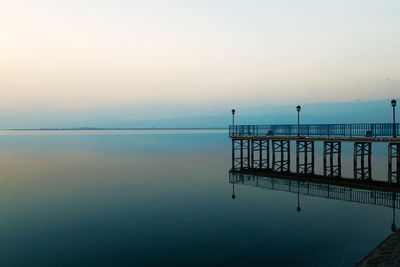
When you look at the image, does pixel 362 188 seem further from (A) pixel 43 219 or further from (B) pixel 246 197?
(A) pixel 43 219

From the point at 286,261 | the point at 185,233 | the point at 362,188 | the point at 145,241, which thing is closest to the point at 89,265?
the point at 145,241

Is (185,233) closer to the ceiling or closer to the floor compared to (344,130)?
closer to the floor

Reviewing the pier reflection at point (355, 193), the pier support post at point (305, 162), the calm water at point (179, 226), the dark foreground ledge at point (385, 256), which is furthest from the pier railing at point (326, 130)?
the dark foreground ledge at point (385, 256)

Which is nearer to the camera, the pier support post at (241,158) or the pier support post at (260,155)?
the pier support post at (260,155)

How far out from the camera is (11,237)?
687 inches

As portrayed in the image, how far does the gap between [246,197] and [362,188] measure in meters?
9.09

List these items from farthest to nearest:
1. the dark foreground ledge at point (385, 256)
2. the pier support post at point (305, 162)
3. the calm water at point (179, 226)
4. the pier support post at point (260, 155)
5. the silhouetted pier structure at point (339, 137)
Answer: the pier support post at point (260, 155) < the pier support post at point (305, 162) < the silhouetted pier structure at point (339, 137) < the calm water at point (179, 226) < the dark foreground ledge at point (385, 256)

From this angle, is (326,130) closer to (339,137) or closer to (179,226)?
(339,137)

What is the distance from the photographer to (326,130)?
116 ft

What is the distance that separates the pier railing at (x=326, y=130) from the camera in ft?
97.8

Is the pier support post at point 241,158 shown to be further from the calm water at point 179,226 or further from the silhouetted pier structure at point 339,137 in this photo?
the calm water at point 179,226

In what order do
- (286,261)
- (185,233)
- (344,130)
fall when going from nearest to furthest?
1. (286,261)
2. (185,233)
3. (344,130)

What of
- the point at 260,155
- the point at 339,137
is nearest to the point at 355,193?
the point at 339,137

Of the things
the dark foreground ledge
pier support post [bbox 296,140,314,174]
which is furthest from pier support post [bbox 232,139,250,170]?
the dark foreground ledge
